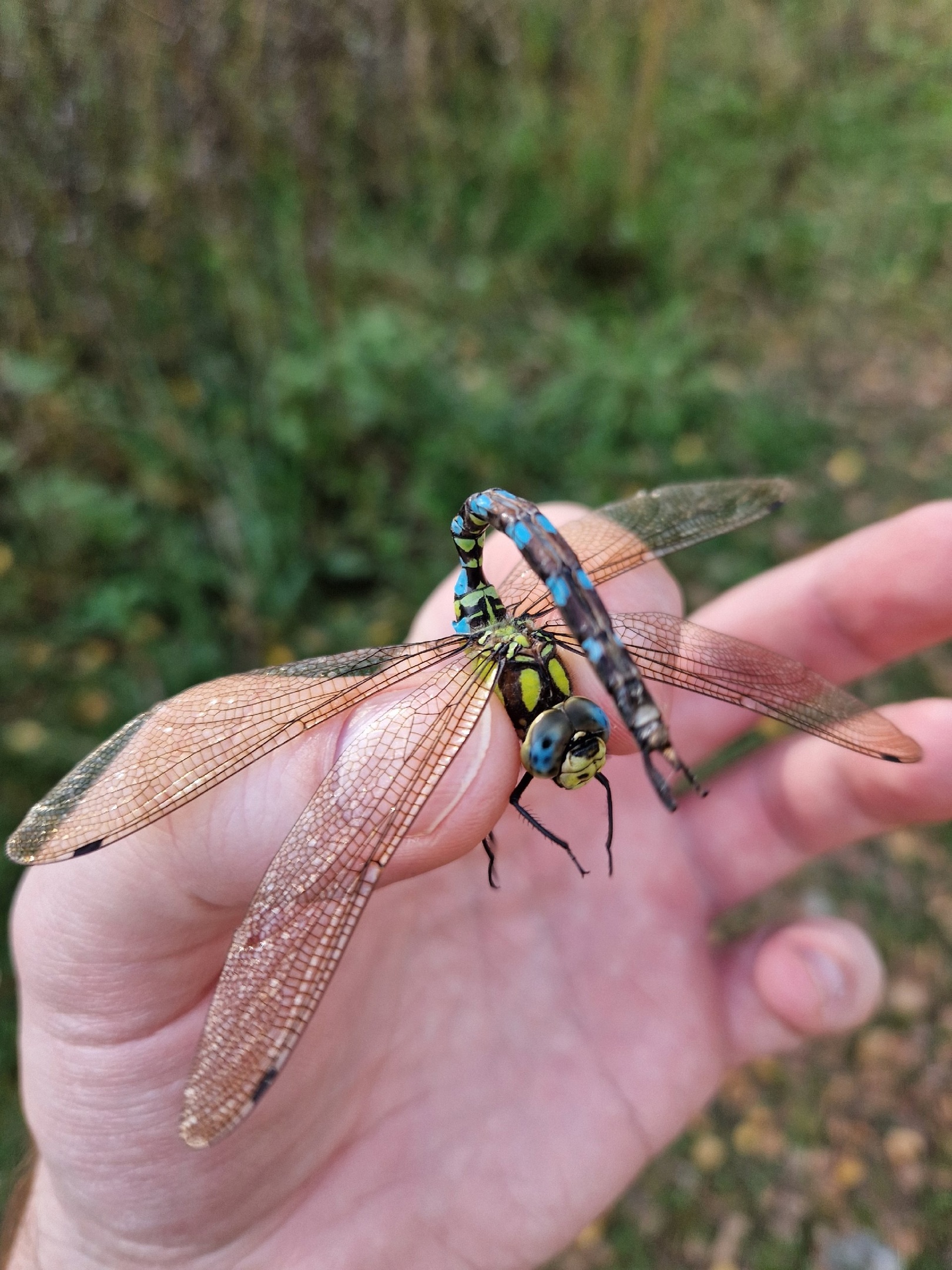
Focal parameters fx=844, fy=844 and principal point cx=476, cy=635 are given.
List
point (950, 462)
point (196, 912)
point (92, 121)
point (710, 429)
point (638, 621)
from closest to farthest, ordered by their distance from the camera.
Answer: point (196, 912) → point (638, 621) → point (92, 121) → point (710, 429) → point (950, 462)

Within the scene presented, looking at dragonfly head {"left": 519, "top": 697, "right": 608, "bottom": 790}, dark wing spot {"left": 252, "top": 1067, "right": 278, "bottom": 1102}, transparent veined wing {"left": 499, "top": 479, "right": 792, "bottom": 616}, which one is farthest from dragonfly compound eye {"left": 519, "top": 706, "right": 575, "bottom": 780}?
dark wing spot {"left": 252, "top": 1067, "right": 278, "bottom": 1102}

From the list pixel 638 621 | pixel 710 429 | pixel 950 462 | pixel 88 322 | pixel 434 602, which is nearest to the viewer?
pixel 638 621

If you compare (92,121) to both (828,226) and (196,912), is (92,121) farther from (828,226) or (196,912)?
(828,226)

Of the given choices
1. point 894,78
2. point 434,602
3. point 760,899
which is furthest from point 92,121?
point 894,78

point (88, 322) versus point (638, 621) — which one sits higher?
point (88, 322)

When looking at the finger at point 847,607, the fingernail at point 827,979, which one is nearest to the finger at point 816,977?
the fingernail at point 827,979

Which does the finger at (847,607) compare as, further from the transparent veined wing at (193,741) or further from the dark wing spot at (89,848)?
the dark wing spot at (89,848)

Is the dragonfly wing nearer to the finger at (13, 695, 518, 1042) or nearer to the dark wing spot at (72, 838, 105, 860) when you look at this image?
the finger at (13, 695, 518, 1042)

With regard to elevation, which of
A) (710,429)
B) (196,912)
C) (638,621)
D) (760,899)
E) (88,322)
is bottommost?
(760,899)

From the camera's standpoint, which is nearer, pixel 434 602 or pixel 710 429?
pixel 434 602
